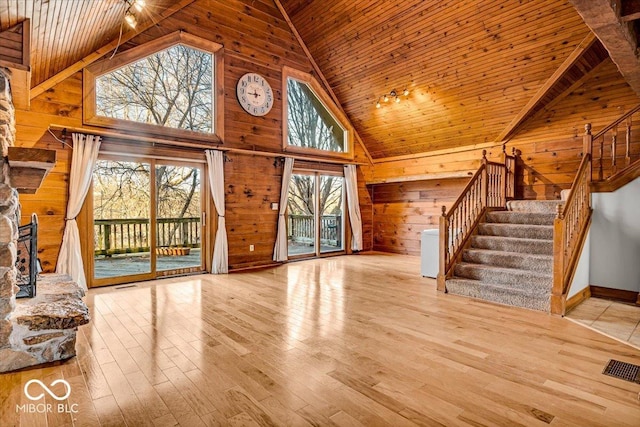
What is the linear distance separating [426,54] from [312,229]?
4.18 meters

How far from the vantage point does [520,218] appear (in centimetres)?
535

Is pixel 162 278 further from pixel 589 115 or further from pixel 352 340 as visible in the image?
pixel 589 115

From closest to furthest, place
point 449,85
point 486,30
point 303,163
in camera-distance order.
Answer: point 486,30, point 449,85, point 303,163

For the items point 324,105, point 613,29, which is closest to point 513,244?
point 613,29

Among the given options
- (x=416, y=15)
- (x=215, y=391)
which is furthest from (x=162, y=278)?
(x=416, y=15)

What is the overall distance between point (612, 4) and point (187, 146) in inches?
215

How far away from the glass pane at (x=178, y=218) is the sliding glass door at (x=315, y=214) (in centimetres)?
200

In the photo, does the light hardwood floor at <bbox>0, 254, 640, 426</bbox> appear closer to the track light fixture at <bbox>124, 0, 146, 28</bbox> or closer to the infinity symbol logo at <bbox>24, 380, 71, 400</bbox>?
the infinity symbol logo at <bbox>24, 380, 71, 400</bbox>

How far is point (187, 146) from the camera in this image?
230 inches

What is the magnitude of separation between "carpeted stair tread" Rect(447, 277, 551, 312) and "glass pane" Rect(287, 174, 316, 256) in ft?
12.1

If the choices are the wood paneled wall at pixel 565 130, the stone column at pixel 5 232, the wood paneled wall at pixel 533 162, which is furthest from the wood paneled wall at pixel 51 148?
the wood paneled wall at pixel 565 130

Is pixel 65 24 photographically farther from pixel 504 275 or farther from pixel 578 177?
pixel 578 177

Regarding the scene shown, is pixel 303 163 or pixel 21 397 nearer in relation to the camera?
pixel 21 397

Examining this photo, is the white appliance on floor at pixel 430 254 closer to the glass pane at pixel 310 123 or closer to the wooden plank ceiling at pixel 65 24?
the glass pane at pixel 310 123
